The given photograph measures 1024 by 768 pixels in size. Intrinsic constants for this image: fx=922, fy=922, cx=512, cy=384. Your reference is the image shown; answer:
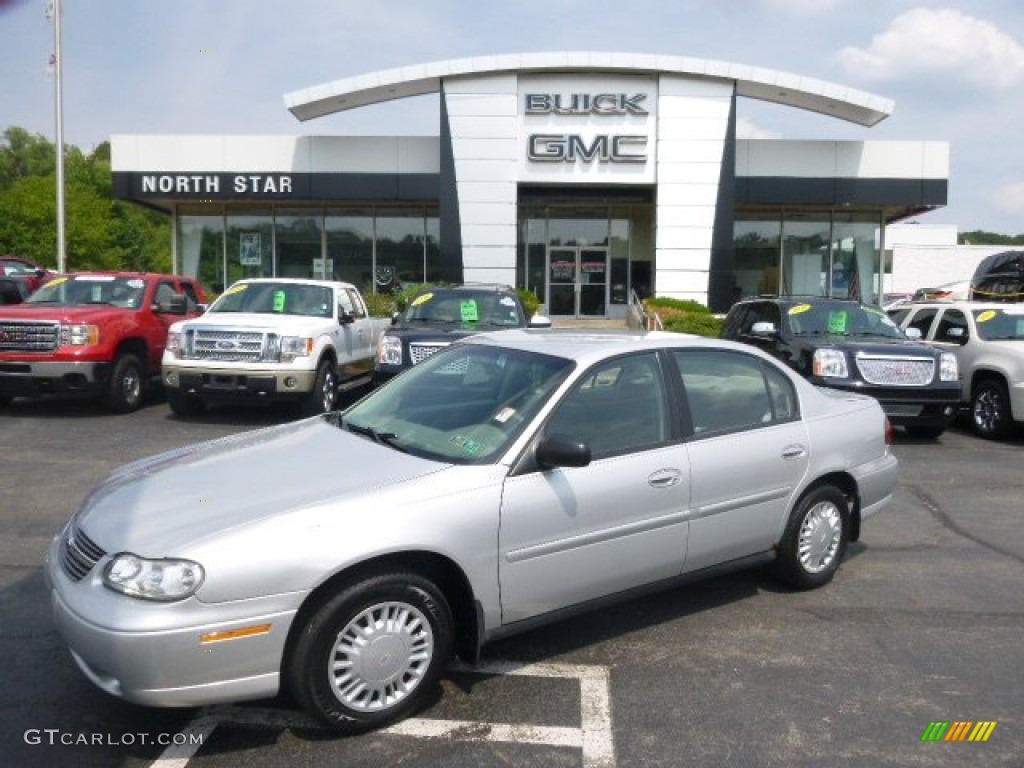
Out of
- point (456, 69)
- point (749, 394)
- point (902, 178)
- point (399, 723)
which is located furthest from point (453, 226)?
point (399, 723)

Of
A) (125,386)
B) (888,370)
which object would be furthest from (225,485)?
(125,386)

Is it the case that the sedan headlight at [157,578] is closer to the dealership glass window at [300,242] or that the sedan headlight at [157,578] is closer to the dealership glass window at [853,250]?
the dealership glass window at [300,242]

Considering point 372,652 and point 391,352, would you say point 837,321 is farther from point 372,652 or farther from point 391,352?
point 372,652

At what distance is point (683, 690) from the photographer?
4094 millimetres

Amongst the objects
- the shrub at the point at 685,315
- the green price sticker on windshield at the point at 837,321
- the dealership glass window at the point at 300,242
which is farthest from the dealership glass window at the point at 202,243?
the green price sticker on windshield at the point at 837,321

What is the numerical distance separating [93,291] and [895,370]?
34.3 ft

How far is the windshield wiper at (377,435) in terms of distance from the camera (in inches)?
173

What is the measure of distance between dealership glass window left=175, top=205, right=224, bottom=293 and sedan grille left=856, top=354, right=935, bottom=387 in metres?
22.3

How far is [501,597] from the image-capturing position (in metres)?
3.95

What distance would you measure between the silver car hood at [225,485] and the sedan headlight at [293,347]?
6414 millimetres

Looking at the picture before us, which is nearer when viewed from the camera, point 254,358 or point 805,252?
point 254,358

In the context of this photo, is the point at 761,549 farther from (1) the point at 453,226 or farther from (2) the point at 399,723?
(1) the point at 453,226

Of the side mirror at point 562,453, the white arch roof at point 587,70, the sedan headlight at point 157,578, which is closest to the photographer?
the sedan headlight at point 157,578

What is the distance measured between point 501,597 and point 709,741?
39.8 inches
